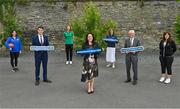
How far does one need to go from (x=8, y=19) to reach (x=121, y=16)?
5505 mm

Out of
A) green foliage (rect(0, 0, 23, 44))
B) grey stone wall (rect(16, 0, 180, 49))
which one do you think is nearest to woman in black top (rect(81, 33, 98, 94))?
green foliage (rect(0, 0, 23, 44))

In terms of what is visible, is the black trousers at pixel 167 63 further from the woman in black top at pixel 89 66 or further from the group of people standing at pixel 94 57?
the woman in black top at pixel 89 66

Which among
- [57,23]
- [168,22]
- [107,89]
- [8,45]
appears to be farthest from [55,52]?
[107,89]

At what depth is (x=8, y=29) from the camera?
646 inches

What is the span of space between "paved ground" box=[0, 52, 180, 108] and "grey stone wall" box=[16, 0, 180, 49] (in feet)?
12.8

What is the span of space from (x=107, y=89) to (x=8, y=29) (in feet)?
25.5

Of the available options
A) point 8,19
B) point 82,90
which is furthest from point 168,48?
point 8,19

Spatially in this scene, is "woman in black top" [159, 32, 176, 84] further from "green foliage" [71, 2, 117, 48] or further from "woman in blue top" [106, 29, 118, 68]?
"green foliage" [71, 2, 117, 48]

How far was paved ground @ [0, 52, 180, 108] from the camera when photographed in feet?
29.1

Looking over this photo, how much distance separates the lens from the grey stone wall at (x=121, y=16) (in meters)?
17.5

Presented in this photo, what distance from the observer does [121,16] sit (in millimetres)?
17656

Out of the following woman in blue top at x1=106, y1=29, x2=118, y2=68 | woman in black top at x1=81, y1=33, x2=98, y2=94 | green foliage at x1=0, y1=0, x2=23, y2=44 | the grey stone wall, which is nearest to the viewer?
woman in black top at x1=81, y1=33, x2=98, y2=94

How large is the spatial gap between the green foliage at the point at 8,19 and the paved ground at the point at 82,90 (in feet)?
8.91

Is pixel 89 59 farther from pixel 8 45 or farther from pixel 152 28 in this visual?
pixel 152 28
